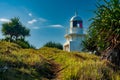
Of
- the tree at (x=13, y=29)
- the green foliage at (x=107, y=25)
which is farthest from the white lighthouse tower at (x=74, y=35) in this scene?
the green foliage at (x=107, y=25)

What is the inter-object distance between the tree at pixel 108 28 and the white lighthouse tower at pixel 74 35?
41.8 metres

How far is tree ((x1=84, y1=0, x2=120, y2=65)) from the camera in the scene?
18.2 m

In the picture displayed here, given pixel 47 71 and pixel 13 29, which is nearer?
pixel 47 71

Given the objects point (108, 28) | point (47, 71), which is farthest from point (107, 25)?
point (47, 71)

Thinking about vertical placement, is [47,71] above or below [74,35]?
below

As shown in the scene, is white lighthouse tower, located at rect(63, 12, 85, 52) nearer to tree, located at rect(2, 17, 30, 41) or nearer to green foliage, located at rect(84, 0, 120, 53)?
tree, located at rect(2, 17, 30, 41)

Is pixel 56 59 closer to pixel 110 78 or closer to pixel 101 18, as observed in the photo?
pixel 101 18

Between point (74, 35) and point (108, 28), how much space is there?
45501 mm

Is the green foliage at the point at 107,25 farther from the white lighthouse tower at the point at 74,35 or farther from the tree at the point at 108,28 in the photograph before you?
the white lighthouse tower at the point at 74,35

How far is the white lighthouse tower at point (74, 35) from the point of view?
208ft

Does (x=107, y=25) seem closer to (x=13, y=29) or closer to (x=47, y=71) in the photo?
(x=47, y=71)

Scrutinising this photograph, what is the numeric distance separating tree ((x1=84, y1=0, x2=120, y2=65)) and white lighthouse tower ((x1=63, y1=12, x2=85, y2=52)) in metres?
41.8

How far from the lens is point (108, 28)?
62.3 ft

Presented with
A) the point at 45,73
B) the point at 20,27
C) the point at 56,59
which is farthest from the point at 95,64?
the point at 20,27
